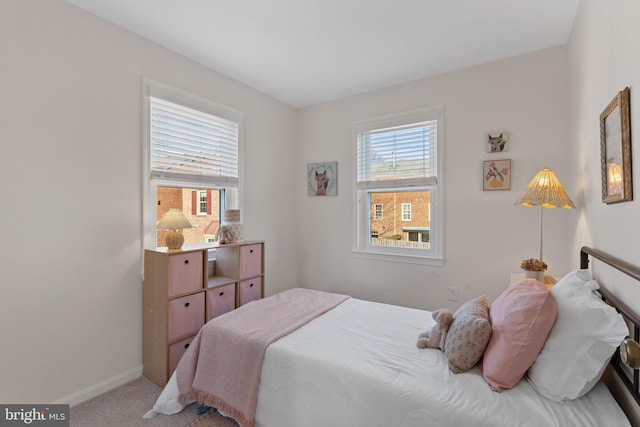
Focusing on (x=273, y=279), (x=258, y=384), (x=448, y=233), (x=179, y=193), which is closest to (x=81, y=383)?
(x=258, y=384)

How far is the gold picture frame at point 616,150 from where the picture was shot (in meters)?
1.16

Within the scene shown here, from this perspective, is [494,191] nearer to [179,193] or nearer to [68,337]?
[179,193]

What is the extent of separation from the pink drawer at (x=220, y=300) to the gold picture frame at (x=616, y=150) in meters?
A: 2.59

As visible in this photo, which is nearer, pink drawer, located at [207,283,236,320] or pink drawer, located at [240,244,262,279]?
pink drawer, located at [207,283,236,320]

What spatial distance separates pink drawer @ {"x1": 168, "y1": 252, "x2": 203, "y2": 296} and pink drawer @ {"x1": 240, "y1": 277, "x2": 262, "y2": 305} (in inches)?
17.9

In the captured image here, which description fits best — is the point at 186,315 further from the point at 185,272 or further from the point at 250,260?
the point at 250,260

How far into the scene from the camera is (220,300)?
255 centimetres

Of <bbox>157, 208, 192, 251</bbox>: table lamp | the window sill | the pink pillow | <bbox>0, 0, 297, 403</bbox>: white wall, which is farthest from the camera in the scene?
the window sill

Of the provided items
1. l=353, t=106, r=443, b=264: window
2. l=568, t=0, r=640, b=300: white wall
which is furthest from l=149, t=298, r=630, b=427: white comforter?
l=353, t=106, r=443, b=264: window

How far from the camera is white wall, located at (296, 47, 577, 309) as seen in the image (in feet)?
8.18

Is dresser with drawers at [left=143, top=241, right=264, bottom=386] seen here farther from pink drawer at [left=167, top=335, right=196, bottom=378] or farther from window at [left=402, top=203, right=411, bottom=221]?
window at [left=402, top=203, right=411, bottom=221]

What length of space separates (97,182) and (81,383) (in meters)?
1.38

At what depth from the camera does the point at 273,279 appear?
141 inches

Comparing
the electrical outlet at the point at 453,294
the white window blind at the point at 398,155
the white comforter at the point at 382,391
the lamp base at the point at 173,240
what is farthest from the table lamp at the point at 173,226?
the electrical outlet at the point at 453,294
